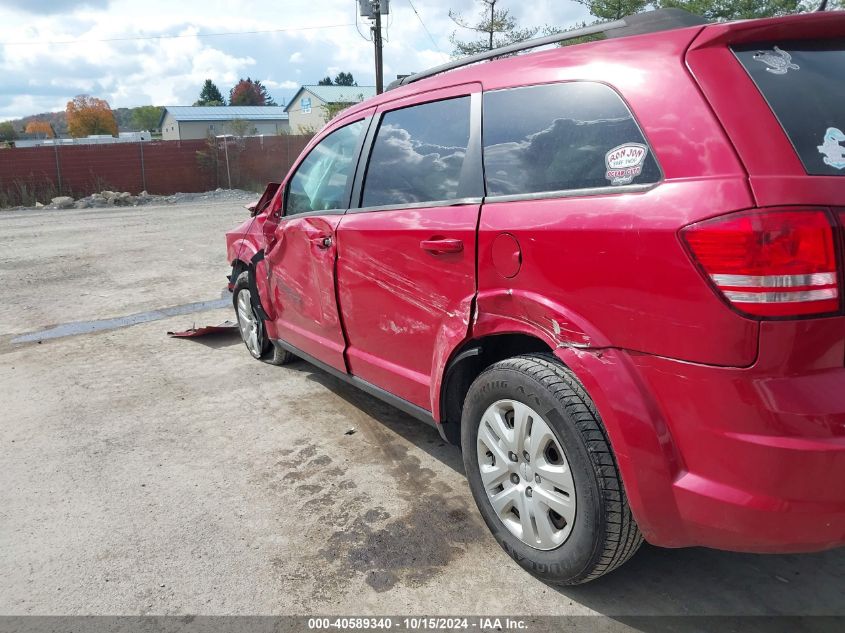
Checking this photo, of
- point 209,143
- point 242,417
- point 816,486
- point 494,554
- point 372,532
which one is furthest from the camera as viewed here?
point 209,143

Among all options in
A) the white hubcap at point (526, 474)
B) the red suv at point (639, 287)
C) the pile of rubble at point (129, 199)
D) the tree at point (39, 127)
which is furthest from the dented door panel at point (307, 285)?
the tree at point (39, 127)

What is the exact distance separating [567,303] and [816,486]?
0.88 m

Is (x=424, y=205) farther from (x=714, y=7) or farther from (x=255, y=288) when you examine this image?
(x=714, y=7)

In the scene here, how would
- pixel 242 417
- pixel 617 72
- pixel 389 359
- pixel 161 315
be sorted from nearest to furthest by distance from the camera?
pixel 617 72
pixel 389 359
pixel 242 417
pixel 161 315

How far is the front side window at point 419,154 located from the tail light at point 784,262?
4.22 ft

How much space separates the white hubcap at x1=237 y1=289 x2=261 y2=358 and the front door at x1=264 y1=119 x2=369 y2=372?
22.9 inches

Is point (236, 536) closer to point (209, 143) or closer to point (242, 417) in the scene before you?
point (242, 417)

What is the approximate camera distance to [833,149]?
197 cm

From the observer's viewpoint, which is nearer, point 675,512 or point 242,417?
point 675,512

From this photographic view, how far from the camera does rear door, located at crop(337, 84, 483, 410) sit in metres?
2.78

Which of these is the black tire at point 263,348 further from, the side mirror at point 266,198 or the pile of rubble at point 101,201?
the pile of rubble at point 101,201

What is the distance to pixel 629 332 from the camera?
210 centimetres

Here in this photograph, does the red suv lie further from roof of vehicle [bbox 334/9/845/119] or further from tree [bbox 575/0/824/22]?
tree [bbox 575/0/824/22]

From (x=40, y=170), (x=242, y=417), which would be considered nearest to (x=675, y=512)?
(x=242, y=417)
